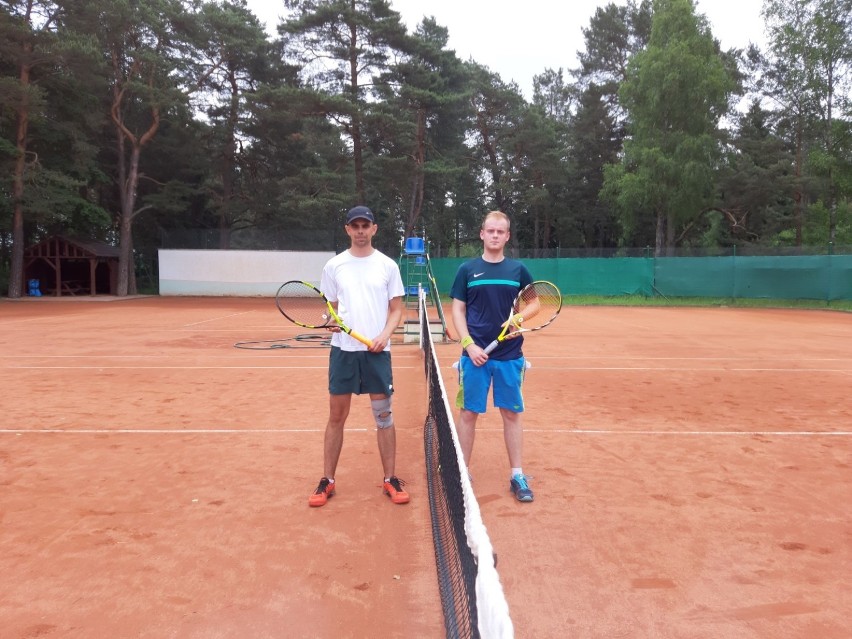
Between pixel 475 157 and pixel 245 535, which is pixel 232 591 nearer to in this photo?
pixel 245 535

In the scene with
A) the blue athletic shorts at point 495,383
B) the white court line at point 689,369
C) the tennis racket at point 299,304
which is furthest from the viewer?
the white court line at point 689,369

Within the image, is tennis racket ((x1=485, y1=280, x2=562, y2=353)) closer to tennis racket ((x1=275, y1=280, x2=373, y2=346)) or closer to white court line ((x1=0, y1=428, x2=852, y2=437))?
white court line ((x1=0, y1=428, x2=852, y2=437))

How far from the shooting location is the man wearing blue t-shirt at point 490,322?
370 centimetres

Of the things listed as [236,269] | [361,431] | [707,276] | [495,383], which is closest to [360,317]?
[495,383]

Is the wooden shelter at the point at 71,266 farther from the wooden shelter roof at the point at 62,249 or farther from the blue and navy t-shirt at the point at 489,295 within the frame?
the blue and navy t-shirt at the point at 489,295

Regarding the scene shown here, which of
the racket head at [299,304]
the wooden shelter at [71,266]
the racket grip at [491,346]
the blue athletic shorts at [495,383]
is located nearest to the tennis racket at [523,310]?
the racket grip at [491,346]

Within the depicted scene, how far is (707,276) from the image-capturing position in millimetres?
24297

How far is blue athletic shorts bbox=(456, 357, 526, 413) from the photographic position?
3.75 meters

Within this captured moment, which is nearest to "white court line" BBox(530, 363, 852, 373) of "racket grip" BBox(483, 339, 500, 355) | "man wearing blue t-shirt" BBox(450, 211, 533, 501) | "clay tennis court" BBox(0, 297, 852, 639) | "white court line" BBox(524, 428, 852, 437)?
"clay tennis court" BBox(0, 297, 852, 639)

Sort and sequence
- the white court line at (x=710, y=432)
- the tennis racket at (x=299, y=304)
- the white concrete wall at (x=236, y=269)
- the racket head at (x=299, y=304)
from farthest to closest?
Answer: the white concrete wall at (x=236, y=269) → the racket head at (x=299, y=304) → the tennis racket at (x=299, y=304) → the white court line at (x=710, y=432)

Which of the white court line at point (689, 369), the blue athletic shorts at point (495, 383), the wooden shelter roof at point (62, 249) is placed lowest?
the white court line at point (689, 369)

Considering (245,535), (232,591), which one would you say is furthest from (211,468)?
(232,591)

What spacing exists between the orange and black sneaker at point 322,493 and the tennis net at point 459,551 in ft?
2.03

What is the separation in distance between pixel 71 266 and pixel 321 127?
14132 mm
